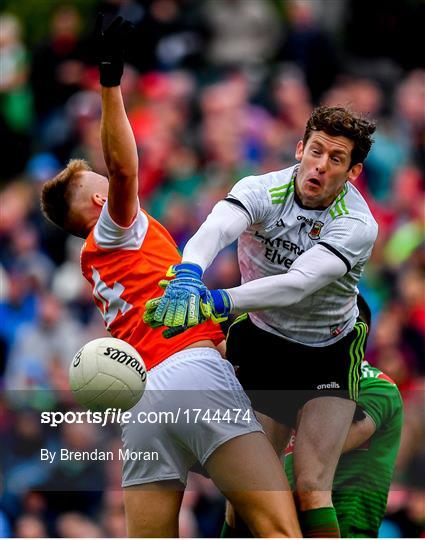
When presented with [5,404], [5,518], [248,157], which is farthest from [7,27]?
[5,518]

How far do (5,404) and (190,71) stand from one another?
12.5ft

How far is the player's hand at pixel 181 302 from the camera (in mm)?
5883

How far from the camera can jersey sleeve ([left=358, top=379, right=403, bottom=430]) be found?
7.30 meters

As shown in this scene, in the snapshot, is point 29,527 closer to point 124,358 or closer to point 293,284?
point 124,358

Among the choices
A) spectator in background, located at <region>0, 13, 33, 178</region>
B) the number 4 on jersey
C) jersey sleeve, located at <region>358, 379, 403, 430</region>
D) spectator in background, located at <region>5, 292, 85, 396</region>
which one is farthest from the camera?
spectator in background, located at <region>0, 13, 33, 178</region>

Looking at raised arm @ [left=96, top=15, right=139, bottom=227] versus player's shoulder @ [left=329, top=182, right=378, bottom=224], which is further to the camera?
player's shoulder @ [left=329, top=182, right=378, bottom=224]

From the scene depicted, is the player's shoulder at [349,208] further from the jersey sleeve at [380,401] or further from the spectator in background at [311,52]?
the spectator in background at [311,52]

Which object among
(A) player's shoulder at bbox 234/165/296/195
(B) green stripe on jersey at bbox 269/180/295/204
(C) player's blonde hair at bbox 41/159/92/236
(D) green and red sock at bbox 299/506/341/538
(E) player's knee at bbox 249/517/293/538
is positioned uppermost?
(A) player's shoulder at bbox 234/165/296/195

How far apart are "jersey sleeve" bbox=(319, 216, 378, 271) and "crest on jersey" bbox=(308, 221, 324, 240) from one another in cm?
4

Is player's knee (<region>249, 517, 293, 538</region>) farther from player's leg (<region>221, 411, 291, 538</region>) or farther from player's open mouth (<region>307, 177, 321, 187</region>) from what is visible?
player's open mouth (<region>307, 177, 321, 187</region>)

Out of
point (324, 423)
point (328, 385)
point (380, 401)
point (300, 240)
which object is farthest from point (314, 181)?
point (380, 401)

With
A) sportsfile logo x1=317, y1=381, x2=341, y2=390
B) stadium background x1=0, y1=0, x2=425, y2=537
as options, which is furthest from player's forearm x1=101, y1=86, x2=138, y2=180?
stadium background x1=0, y1=0, x2=425, y2=537

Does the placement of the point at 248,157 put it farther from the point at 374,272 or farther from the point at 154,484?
the point at 154,484

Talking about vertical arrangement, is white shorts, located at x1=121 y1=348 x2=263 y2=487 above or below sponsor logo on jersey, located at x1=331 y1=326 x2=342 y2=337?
below
